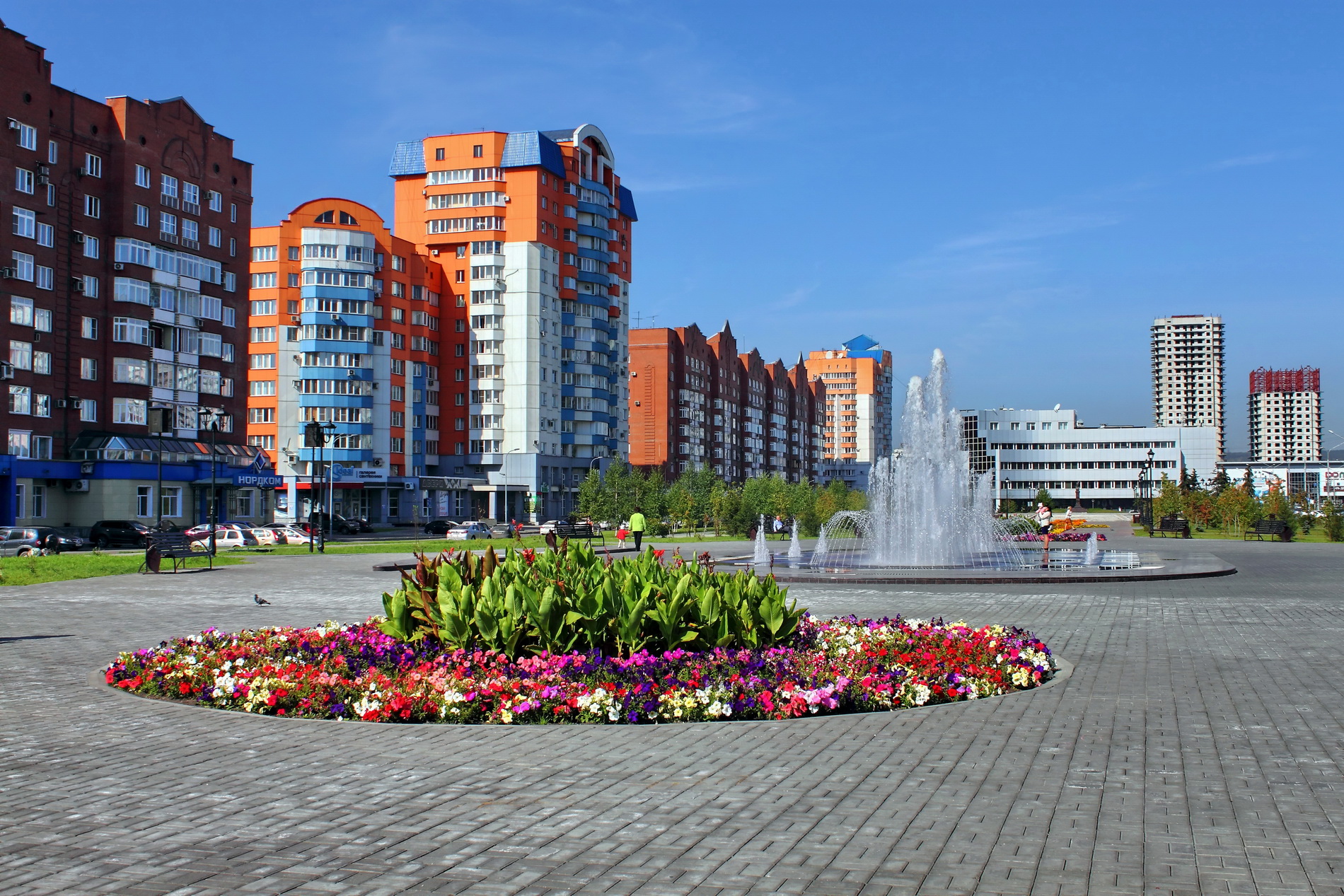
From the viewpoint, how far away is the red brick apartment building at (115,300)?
54.0m

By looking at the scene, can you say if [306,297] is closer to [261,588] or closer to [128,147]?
[128,147]

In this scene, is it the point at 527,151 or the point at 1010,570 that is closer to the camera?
the point at 1010,570

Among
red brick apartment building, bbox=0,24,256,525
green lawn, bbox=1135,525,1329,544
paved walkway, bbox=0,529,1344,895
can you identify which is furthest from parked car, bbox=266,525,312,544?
green lawn, bbox=1135,525,1329,544

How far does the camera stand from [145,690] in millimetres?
10422

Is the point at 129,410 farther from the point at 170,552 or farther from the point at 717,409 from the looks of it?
the point at 717,409

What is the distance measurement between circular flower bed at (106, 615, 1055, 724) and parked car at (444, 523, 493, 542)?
4663 cm

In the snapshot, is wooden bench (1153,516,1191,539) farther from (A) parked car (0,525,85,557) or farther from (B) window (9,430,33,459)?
(B) window (9,430,33,459)

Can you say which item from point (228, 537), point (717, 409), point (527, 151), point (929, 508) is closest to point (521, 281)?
point (527, 151)

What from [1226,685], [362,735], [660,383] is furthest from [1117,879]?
[660,383]

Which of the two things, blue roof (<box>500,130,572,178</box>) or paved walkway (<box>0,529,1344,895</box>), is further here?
blue roof (<box>500,130,572,178</box>)

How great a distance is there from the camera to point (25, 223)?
178 feet

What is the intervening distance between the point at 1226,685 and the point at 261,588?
19.7 m

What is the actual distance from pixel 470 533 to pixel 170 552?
31617mm

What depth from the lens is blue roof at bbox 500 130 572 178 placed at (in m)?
88.6
